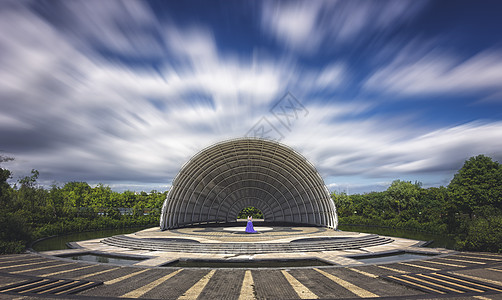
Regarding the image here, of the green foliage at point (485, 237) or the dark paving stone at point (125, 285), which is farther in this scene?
the green foliage at point (485, 237)

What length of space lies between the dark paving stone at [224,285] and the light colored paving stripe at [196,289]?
7.9 inches

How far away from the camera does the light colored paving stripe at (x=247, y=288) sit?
9.72m

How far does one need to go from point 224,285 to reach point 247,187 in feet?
133

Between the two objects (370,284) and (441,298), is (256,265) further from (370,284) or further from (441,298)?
(441,298)

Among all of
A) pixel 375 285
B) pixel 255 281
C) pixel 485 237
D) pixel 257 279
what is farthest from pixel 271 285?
pixel 485 237

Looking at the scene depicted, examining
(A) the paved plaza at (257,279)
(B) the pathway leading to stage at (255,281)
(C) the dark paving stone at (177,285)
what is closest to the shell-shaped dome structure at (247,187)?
(A) the paved plaza at (257,279)

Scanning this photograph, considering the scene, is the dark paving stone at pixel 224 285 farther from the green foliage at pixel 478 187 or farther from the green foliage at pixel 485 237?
the green foliage at pixel 478 187

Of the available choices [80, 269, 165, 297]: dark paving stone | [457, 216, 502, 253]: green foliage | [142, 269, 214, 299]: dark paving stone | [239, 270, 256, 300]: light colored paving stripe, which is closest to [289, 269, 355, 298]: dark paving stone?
[239, 270, 256, 300]: light colored paving stripe

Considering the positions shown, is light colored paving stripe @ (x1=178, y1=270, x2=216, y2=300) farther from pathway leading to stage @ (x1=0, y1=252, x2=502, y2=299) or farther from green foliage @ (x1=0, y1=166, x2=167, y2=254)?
green foliage @ (x1=0, y1=166, x2=167, y2=254)

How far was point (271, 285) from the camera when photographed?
11.3 meters

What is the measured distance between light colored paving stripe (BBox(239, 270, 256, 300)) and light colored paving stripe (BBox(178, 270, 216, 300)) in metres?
1.85

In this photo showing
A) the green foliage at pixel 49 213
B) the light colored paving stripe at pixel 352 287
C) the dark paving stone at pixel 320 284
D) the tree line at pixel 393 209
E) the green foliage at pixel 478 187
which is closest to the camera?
the light colored paving stripe at pixel 352 287

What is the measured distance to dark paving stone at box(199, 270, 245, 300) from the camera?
992 centimetres

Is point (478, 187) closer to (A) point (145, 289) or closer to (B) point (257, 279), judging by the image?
(B) point (257, 279)
